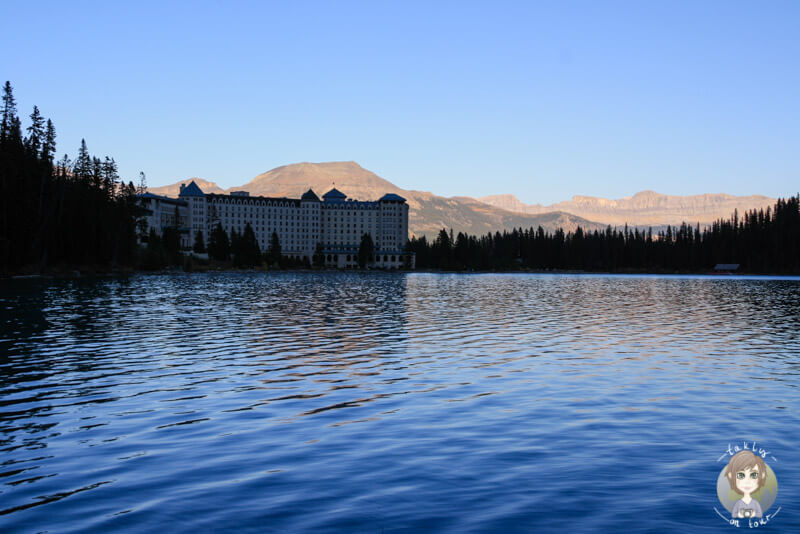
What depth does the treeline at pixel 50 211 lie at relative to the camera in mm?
118500

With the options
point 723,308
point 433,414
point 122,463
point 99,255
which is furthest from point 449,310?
point 99,255

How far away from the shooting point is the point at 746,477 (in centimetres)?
984

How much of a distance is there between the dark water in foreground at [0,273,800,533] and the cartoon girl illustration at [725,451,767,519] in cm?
51

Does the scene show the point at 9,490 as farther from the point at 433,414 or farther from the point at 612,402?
the point at 612,402

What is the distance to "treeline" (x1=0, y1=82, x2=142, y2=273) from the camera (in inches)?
4665

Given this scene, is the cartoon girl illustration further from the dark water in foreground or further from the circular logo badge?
the dark water in foreground

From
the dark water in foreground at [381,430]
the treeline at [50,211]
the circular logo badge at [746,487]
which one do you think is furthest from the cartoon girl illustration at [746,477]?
the treeline at [50,211]

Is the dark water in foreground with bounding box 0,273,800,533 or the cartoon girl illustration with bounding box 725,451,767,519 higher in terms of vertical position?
the cartoon girl illustration with bounding box 725,451,767,519

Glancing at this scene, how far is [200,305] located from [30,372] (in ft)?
132

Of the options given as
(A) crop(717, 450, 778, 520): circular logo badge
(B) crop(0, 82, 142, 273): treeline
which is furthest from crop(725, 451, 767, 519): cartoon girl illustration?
(B) crop(0, 82, 142, 273): treeline

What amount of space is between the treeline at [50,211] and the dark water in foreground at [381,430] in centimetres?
9362

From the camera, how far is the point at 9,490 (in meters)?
12.4

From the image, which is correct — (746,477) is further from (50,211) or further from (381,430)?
(50,211)

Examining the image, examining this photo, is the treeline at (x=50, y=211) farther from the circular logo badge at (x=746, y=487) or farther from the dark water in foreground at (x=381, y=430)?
the circular logo badge at (x=746, y=487)
